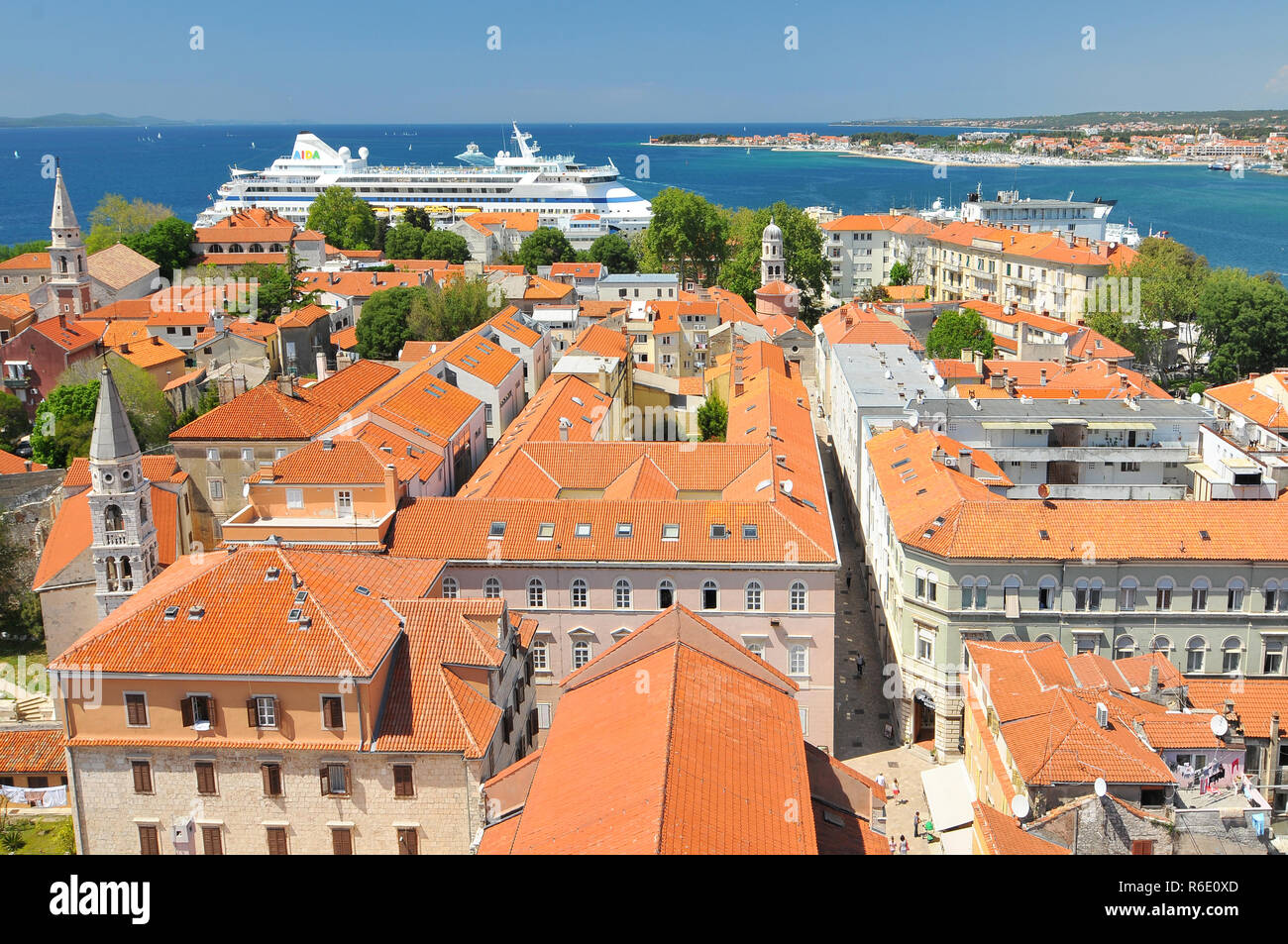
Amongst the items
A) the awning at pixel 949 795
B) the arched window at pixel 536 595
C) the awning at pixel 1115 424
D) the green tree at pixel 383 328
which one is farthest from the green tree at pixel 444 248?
the awning at pixel 949 795

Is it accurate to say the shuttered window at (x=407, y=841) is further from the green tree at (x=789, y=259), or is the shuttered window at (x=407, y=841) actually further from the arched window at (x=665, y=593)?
the green tree at (x=789, y=259)

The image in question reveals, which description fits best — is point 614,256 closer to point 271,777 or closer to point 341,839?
point 271,777

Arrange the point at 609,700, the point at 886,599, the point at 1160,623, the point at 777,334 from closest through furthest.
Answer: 1. the point at 609,700
2. the point at 1160,623
3. the point at 886,599
4. the point at 777,334

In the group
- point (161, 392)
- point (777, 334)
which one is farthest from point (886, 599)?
point (777, 334)

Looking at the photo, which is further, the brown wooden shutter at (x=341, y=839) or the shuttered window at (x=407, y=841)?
the brown wooden shutter at (x=341, y=839)

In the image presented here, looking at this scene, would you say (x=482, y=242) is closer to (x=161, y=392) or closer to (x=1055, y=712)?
(x=161, y=392)
